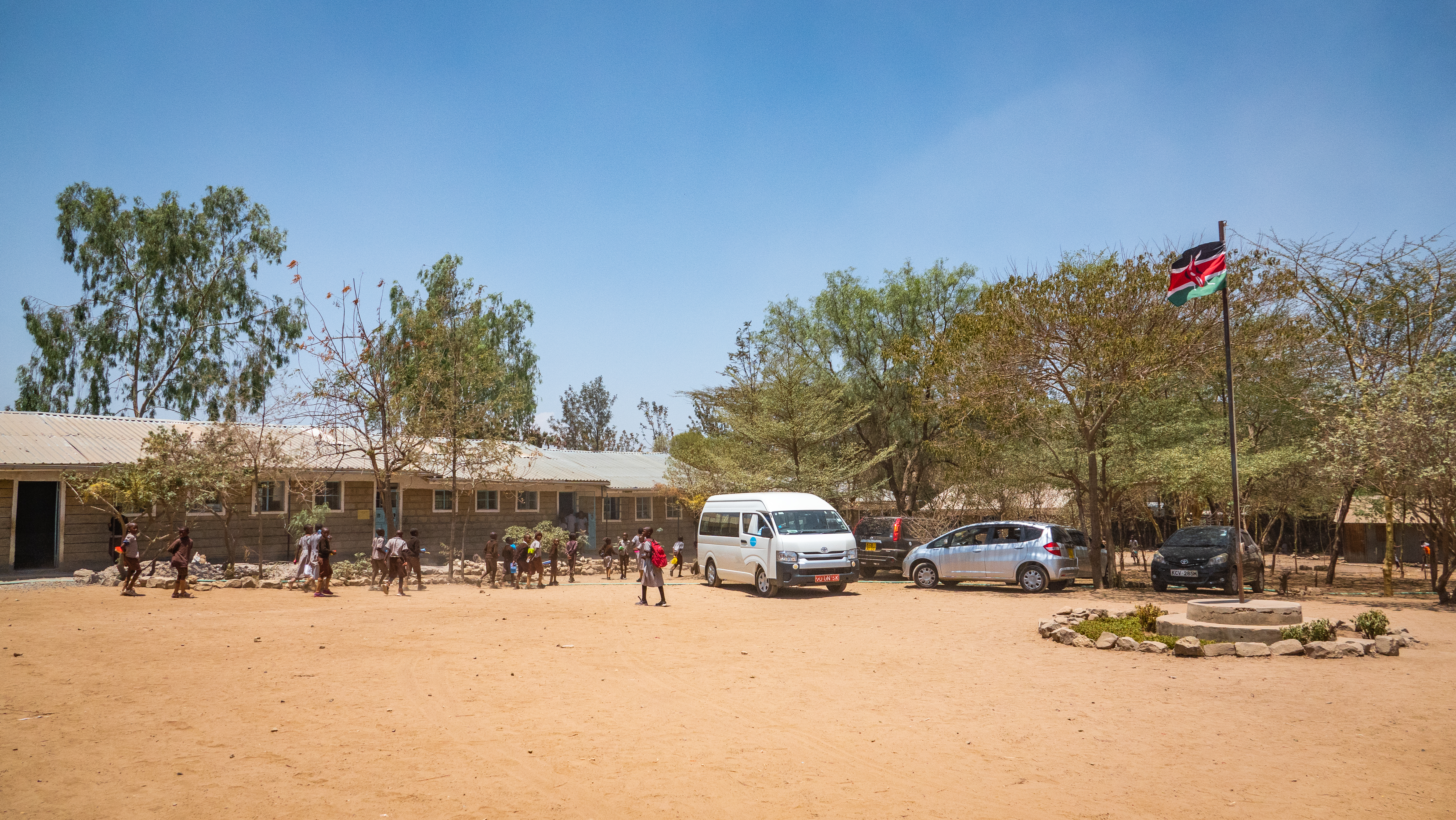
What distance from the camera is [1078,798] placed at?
5.71 meters

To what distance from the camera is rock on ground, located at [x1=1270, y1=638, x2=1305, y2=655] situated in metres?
10.6

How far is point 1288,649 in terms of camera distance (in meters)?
10.6

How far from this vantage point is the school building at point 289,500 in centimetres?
2000

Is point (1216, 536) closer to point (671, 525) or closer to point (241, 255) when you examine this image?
point (671, 525)

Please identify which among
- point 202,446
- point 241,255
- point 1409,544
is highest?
point 241,255

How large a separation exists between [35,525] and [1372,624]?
86.1 feet

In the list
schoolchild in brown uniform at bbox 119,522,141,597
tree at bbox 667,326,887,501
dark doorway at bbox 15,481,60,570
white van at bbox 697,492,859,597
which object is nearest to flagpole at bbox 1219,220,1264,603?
white van at bbox 697,492,859,597

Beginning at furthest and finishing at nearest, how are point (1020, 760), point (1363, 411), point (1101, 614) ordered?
point (1363, 411)
point (1101, 614)
point (1020, 760)

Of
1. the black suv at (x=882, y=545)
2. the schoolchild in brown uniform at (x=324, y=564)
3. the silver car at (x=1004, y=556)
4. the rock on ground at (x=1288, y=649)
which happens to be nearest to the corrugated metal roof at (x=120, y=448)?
the schoolchild in brown uniform at (x=324, y=564)

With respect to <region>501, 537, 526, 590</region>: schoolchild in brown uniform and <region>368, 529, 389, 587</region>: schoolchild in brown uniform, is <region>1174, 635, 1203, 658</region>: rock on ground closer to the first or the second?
<region>501, 537, 526, 590</region>: schoolchild in brown uniform

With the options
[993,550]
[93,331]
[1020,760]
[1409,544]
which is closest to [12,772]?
[1020,760]

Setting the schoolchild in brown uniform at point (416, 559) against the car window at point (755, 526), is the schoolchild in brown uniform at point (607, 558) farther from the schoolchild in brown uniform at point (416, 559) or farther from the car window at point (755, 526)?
the car window at point (755, 526)

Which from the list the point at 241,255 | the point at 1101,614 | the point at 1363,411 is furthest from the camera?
the point at 241,255

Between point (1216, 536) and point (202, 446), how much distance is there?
23.3 meters
